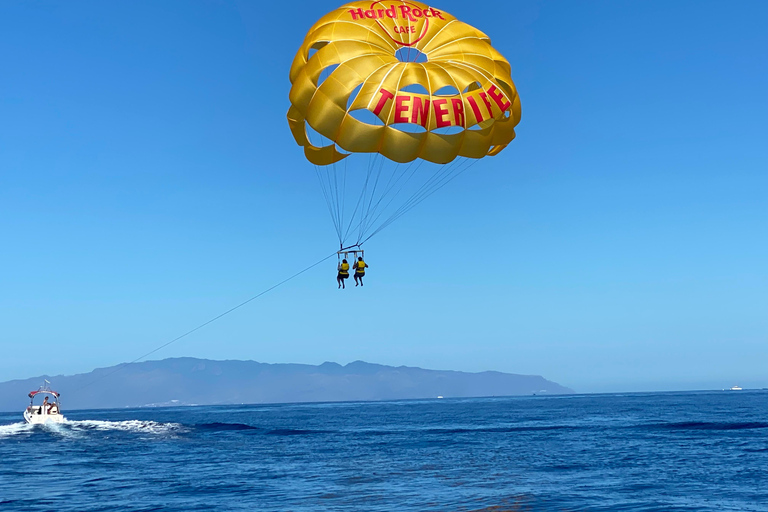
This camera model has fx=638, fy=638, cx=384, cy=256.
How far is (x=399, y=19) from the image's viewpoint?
21891mm

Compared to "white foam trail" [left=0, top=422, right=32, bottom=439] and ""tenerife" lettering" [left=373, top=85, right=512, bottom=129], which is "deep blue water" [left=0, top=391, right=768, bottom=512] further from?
""tenerife" lettering" [left=373, top=85, right=512, bottom=129]

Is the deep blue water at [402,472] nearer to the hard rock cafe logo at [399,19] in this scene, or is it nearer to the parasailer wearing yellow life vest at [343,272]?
the parasailer wearing yellow life vest at [343,272]

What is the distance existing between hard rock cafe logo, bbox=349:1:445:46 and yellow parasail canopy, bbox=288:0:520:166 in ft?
0.11

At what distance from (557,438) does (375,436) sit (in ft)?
42.9

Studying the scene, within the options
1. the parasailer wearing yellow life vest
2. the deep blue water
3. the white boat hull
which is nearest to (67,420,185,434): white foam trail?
the white boat hull

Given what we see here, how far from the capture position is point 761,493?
21.4 metres

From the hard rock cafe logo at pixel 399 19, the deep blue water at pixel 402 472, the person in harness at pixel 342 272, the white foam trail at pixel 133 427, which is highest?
the hard rock cafe logo at pixel 399 19

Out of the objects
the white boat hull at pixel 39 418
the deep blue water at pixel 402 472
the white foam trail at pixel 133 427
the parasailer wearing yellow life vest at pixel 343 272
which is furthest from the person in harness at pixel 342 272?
the white boat hull at pixel 39 418

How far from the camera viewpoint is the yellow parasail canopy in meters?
20.5

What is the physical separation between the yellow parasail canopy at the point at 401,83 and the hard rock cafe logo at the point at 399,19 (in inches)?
1.3

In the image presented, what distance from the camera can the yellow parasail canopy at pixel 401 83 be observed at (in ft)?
67.2

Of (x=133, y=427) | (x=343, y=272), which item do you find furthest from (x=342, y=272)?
(x=133, y=427)

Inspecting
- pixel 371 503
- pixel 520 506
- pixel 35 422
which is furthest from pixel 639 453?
pixel 35 422

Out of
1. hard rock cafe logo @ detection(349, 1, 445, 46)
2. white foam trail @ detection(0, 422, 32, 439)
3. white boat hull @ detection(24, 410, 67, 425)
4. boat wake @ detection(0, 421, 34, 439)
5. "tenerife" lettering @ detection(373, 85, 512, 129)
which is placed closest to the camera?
"tenerife" lettering @ detection(373, 85, 512, 129)
